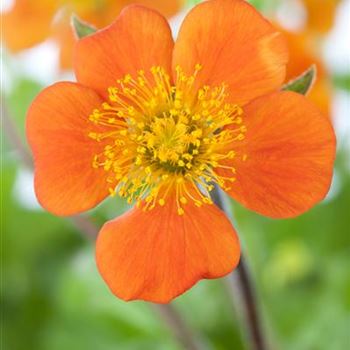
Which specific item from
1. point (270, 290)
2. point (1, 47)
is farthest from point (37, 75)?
point (270, 290)

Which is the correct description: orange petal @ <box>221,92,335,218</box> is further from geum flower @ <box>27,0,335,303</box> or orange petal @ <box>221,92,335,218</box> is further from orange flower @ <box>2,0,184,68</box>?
orange flower @ <box>2,0,184,68</box>

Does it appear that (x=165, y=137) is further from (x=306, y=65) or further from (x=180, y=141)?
(x=306, y=65)

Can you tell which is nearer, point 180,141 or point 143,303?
point 180,141

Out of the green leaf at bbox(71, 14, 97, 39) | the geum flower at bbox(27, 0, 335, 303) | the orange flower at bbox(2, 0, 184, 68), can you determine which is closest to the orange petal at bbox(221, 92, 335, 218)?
the geum flower at bbox(27, 0, 335, 303)

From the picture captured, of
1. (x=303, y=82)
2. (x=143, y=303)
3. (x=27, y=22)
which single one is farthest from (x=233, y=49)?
(x=143, y=303)

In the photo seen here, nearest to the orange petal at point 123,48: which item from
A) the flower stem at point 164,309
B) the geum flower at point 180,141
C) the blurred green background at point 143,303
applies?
A: the geum flower at point 180,141

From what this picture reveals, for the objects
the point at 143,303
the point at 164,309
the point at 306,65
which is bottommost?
the point at 143,303

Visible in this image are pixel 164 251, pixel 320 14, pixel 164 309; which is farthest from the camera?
pixel 320 14

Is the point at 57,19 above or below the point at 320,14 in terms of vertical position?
above
